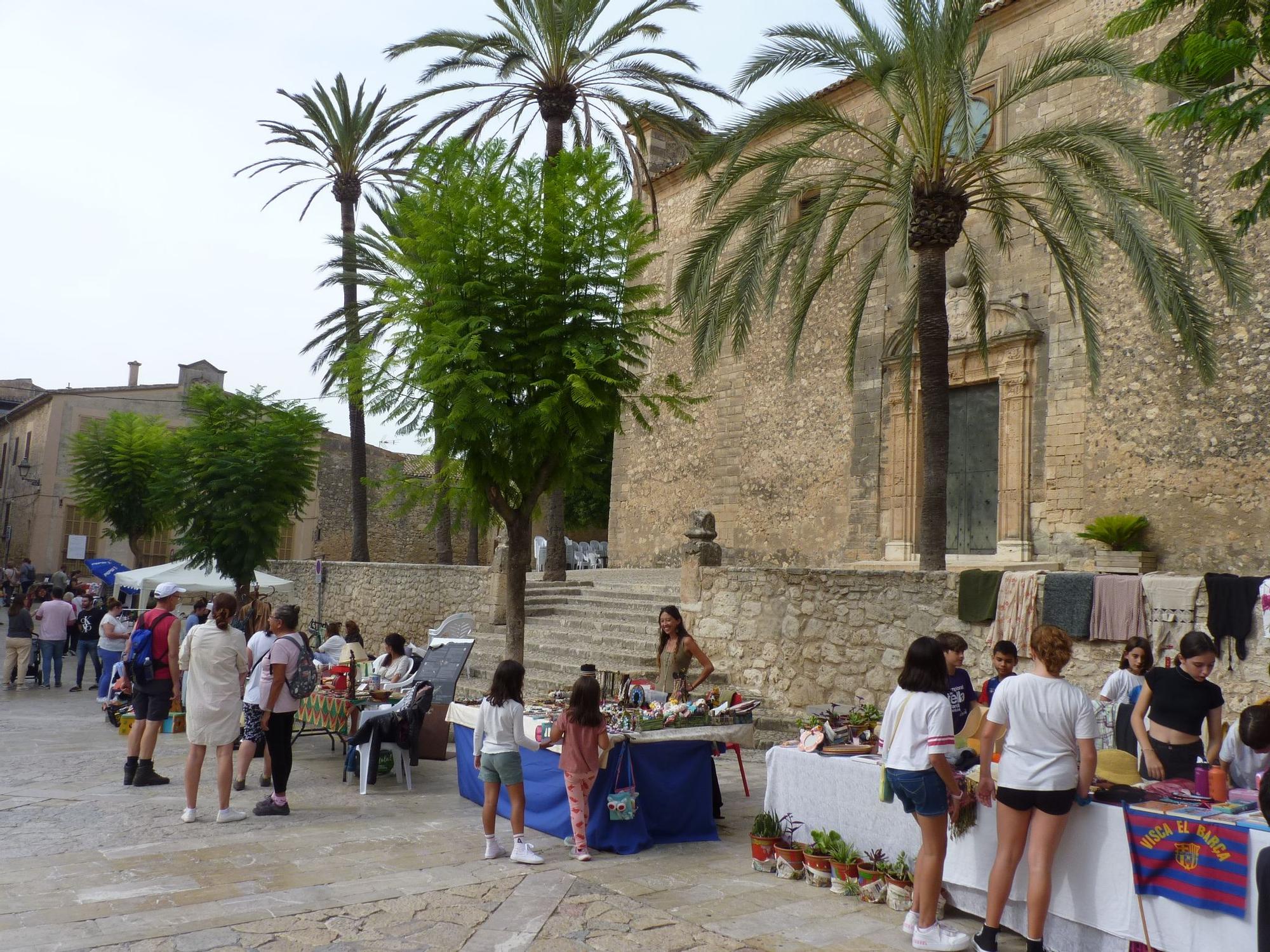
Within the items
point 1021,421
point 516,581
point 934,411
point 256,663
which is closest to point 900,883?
point 256,663

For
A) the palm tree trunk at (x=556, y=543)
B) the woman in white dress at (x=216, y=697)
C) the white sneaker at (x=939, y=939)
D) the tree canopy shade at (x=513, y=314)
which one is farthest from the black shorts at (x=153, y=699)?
the palm tree trunk at (x=556, y=543)

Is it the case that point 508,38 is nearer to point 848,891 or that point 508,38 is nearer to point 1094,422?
point 1094,422

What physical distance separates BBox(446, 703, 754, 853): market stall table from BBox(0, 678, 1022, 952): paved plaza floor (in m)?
0.15

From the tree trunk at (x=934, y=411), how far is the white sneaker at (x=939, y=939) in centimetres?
620

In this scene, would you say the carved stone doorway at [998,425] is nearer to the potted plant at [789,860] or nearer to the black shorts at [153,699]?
the potted plant at [789,860]

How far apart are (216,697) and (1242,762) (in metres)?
6.22

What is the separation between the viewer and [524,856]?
19.6 ft

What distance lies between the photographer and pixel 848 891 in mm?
5512

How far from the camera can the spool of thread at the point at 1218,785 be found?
178 inches

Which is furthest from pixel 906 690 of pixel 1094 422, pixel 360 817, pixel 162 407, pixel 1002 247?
pixel 162 407

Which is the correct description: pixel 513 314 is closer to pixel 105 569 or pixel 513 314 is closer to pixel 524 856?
pixel 524 856

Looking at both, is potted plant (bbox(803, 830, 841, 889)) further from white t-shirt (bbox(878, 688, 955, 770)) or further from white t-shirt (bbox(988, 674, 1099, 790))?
white t-shirt (bbox(988, 674, 1099, 790))

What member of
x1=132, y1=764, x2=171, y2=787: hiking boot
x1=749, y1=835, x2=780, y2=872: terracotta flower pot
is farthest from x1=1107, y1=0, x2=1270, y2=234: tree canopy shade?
x1=132, y1=764, x2=171, y2=787: hiking boot

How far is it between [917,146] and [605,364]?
4.46 m
